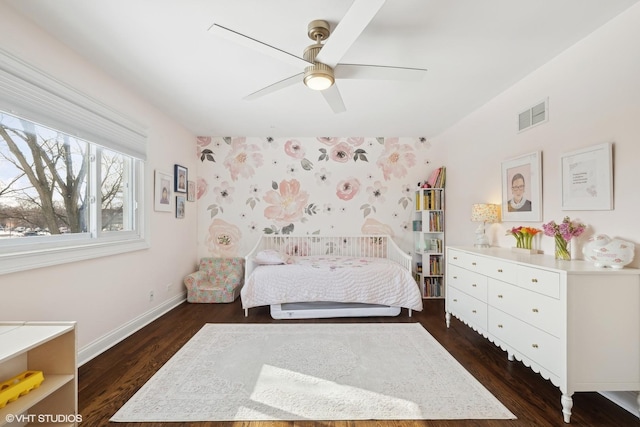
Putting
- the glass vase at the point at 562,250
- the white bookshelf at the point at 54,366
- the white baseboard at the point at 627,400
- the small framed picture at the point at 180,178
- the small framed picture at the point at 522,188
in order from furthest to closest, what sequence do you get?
the small framed picture at the point at 180,178, the small framed picture at the point at 522,188, the glass vase at the point at 562,250, the white baseboard at the point at 627,400, the white bookshelf at the point at 54,366

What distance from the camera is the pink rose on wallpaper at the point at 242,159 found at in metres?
4.16

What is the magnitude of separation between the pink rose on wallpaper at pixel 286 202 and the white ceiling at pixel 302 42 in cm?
140

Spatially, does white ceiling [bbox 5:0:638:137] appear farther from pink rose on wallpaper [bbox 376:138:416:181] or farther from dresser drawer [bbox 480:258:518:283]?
dresser drawer [bbox 480:258:518:283]

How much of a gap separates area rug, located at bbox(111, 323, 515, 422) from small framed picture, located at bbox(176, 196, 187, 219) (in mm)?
1630

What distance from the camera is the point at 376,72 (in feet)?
5.72

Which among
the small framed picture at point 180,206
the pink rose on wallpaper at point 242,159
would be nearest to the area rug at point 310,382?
the small framed picture at point 180,206

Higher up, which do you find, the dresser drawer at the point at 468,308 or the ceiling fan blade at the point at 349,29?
the ceiling fan blade at the point at 349,29

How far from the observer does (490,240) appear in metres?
2.90

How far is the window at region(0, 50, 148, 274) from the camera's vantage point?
1672 millimetres

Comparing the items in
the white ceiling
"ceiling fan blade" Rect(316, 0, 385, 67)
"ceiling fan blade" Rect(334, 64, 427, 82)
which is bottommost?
"ceiling fan blade" Rect(334, 64, 427, 82)

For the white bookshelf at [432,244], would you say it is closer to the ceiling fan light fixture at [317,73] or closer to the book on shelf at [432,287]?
the book on shelf at [432,287]

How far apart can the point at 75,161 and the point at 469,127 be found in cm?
393

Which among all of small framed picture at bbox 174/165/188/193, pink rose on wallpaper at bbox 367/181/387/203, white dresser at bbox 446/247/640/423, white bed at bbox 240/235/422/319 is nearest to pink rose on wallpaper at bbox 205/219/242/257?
small framed picture at bbox 174/165/188/193

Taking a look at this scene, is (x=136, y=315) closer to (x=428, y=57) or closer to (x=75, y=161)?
(x=75, y=161)
